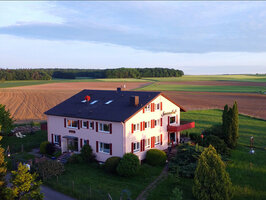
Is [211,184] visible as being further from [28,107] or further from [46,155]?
[28,107]

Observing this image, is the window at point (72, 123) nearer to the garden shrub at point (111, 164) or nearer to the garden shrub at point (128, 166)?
the garden shrub at point (111, 164)

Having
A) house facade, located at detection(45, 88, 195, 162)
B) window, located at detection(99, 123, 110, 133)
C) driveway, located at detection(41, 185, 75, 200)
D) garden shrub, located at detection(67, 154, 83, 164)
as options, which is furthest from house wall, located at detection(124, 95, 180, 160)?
driveway, located at detection(41, 185, 75, 200)

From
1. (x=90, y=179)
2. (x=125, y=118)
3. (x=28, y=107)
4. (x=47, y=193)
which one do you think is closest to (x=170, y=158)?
(x=125, y=118)

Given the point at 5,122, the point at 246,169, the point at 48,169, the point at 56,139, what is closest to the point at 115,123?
the point at 48,169

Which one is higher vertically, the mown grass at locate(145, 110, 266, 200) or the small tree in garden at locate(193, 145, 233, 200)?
the small tree in garden at locate(193, 145, 233, 200)

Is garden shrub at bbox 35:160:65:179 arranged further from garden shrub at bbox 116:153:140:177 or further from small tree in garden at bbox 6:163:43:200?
small tree in garden at bbox 6:163:43:200

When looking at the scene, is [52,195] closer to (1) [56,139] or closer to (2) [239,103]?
(1) [56,139]

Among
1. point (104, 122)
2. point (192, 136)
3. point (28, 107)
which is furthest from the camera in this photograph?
point (28, 107)
